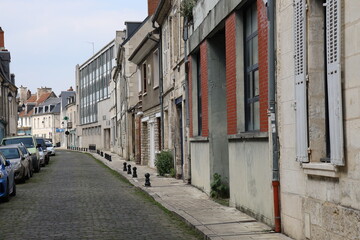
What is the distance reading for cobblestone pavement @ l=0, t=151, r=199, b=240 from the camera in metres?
9.73

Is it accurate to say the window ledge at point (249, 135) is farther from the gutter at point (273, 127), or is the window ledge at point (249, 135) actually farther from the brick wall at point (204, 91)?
the brick wall at point (204, 91)


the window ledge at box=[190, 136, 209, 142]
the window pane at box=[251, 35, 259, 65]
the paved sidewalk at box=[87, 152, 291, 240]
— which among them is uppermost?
the window pane at box=[251, 35, 259, 65]

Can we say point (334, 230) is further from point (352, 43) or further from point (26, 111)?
point (26, 111)

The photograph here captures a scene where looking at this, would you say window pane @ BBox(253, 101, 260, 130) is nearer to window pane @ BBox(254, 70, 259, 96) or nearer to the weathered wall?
window pane @ BBox(254, 70, 259, 96)

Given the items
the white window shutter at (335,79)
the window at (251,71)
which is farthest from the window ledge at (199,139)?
the white window shutter at (335,79)

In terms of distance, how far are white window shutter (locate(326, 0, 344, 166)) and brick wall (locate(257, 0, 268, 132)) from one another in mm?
2787

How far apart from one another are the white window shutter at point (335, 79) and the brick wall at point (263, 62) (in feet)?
9.14

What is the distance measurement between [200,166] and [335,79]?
949cm

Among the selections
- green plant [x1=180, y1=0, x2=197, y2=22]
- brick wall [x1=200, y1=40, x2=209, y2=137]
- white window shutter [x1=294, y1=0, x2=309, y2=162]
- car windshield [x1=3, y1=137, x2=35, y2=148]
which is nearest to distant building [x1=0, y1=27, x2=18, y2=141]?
car windshield [x1=3, y1=137, x2=35, y2=148]

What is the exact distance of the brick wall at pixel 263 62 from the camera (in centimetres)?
963

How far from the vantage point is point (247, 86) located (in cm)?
1134

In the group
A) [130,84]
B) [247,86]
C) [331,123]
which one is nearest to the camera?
[331,123]

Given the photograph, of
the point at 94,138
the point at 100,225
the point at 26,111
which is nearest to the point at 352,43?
the point at 100,225

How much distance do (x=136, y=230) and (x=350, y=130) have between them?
15.5 ft
